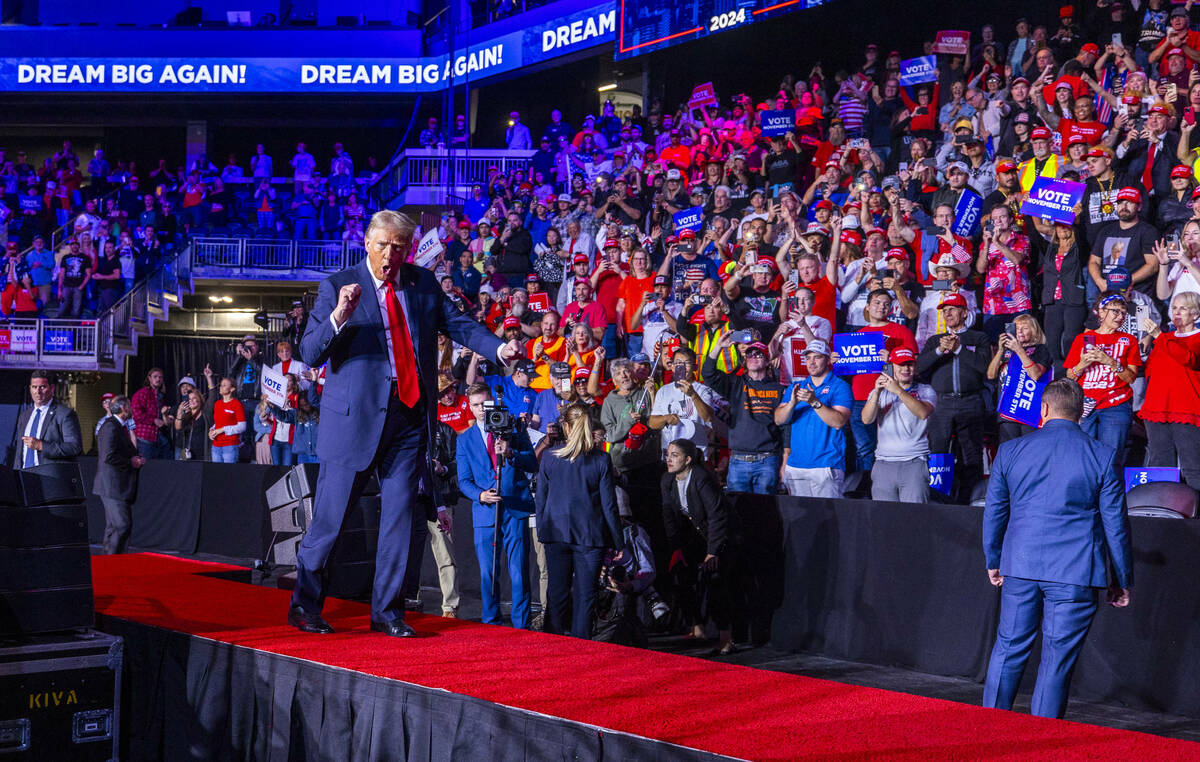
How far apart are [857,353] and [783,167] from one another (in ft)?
18.4

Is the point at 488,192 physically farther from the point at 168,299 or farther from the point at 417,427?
the point at 417,427

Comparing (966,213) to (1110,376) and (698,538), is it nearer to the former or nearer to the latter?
(1110,376)

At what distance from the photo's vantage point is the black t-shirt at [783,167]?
49.5ft

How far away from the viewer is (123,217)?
86.3 ft

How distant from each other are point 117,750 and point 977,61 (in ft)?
44.4

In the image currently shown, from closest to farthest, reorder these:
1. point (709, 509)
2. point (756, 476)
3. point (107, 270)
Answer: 1. point (709, 509)
2. point (756, 476)
3. point (107, 270)

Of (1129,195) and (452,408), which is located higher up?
(1129,195)

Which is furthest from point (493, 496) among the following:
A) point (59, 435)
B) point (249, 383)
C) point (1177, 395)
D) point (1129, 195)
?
point (249, 383)

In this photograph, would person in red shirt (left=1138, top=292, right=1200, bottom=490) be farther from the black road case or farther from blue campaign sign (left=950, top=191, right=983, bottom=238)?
the black road case

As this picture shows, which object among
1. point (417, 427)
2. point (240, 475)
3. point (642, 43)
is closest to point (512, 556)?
point (417, 427)

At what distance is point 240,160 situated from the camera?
116 ft

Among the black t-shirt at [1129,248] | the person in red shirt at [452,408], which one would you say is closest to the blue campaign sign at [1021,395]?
the black t-shirt at [1129,248]

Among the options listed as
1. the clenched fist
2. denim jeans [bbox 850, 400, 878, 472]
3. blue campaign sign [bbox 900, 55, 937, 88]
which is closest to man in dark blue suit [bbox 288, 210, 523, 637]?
the clenched fist

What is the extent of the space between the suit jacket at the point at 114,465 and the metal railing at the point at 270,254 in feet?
44.2
